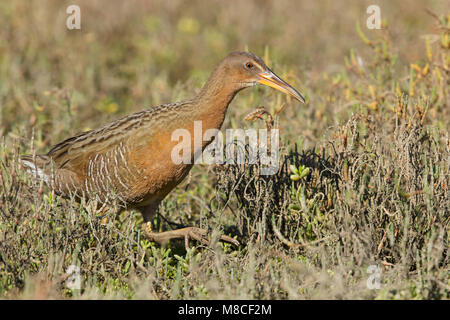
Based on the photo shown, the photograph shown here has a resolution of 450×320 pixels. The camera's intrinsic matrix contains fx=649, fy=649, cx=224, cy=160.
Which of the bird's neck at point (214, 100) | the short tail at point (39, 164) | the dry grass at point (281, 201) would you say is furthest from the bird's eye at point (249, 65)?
the short tail at point (39, 164)

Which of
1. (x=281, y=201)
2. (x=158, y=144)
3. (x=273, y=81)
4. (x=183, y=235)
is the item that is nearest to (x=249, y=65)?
(x=273, y=81)

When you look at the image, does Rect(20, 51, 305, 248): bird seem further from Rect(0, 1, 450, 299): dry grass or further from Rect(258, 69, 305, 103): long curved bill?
Rect(0, 1, 450, 299): dry grass

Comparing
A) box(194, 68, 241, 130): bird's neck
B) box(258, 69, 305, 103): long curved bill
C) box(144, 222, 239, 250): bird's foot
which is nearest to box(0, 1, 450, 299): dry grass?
box(144, 222, 239, 250): bird's foot

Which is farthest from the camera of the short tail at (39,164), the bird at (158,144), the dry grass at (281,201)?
the short tail at (39,164)

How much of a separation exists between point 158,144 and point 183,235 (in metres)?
0.64

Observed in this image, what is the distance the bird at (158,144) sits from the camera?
13.7ft

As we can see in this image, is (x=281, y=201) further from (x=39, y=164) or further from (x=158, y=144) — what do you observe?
(x=39, y=164)

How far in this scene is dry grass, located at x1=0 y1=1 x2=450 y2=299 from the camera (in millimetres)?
3529

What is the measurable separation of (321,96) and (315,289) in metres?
2.79

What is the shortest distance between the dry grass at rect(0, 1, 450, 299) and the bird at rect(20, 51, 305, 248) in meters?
0.23

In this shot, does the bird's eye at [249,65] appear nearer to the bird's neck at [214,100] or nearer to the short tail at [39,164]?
the bird's neck at [214,100]

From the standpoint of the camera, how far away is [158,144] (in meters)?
4.18
